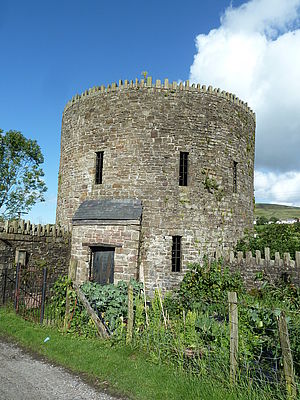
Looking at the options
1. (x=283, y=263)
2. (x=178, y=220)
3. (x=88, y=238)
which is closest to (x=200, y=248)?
(x=178, y=220)

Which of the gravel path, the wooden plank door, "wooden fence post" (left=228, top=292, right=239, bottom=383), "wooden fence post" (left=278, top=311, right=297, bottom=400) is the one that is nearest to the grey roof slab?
the wooden plank door

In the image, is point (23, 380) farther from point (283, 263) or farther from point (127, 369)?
point (283, 263)

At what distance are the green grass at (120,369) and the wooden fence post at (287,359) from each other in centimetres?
28

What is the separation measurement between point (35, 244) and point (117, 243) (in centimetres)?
326

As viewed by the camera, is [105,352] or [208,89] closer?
[105,352]

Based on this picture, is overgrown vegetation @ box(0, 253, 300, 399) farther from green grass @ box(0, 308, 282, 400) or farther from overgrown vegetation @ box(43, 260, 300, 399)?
green grass @ box(0, 308, 282, 400)

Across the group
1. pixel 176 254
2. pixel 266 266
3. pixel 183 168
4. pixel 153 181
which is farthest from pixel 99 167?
pixel 266 266

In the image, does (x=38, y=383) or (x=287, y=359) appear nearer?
(x=287, y=359)

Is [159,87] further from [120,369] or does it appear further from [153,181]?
[120,369]

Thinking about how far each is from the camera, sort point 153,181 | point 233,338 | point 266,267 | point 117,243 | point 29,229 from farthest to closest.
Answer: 1. point 153,181
2. point 117,243
3. point 29,229
4. point 266,267
5. point 233,338

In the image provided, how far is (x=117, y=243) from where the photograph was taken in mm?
12812

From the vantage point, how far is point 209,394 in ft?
15.4

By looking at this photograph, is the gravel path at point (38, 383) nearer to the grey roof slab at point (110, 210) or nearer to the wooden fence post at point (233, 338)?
the wooden fence post at point (233, 338)

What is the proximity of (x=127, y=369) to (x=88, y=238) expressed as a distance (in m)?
8.17
